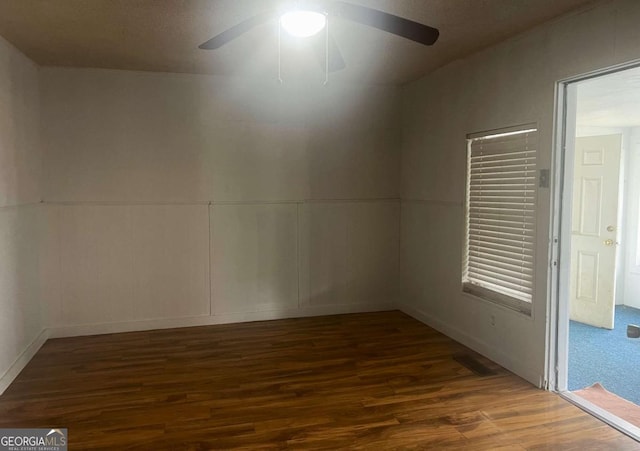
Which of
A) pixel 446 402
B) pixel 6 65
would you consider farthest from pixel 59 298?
pixel 446 402

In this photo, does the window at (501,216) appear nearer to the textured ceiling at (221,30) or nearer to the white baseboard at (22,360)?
the textured ceiling at (221,30)

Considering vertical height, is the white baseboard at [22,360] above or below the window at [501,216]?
below

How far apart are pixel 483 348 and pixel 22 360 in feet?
11.8

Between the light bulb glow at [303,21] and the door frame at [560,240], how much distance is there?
5.61 feet

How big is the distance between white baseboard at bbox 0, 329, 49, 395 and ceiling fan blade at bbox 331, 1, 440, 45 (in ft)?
10.4

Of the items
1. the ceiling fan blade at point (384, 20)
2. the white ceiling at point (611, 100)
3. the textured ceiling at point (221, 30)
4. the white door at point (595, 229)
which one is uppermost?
the textured ceiling at point (221, 30)

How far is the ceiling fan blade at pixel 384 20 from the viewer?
6.62 ft

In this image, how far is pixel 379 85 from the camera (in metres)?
4.84

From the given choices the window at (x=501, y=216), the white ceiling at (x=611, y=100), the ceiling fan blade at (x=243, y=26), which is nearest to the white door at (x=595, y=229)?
the white ceiling at (x=611, y=100)

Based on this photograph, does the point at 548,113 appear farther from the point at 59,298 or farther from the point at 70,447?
the point at 59,298

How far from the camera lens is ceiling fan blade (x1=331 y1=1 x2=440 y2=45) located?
2018mm

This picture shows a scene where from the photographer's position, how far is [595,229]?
15.9 ft

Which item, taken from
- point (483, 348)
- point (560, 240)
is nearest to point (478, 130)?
point (560, 240)

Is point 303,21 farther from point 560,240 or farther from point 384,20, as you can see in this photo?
point 560,240
